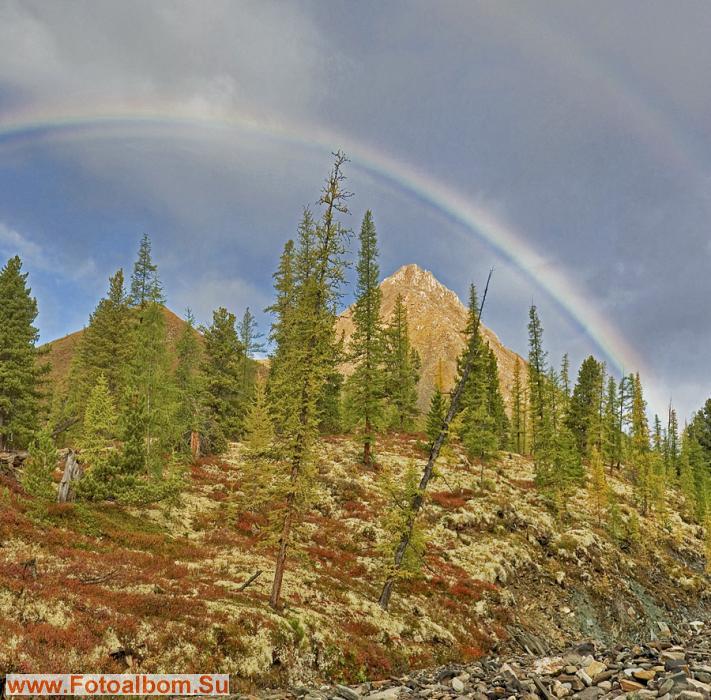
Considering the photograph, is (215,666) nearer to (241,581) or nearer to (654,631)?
(241,581)

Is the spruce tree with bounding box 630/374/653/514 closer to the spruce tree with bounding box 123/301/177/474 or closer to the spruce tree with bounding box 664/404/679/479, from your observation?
the spruce tree with bounding box 664/404/679/479

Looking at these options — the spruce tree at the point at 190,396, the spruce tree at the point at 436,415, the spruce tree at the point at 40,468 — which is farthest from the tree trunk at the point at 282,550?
the spruce tree at the point at 436,415

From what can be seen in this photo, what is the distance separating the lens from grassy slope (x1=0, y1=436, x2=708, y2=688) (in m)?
12.3

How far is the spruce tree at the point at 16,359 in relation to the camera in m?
33.2

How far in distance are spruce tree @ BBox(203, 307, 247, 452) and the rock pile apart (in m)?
28.3

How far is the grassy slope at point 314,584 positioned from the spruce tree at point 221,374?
3.36 m

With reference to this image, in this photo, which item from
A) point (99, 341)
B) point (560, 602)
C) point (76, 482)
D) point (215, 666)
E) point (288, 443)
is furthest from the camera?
point (99, 341)

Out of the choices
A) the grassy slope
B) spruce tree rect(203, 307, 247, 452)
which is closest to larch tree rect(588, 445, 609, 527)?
the grassy slope

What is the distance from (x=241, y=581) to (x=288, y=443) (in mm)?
6690

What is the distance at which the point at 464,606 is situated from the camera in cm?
2342

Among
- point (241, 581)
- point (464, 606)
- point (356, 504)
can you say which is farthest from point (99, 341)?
point (464, 606)

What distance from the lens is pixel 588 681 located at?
9.74 metres

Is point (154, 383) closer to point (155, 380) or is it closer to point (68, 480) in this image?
point (155, 380)

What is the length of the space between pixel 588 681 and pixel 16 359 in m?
41.4
